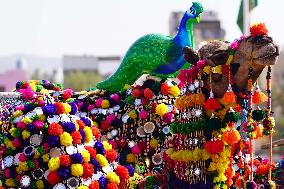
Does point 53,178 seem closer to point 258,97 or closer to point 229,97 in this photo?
point 229,97

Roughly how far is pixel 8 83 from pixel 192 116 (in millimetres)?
36127

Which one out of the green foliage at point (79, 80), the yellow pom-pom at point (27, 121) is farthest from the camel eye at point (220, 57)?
the green foliage at point (79, 80)

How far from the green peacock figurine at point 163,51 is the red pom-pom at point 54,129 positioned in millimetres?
1471

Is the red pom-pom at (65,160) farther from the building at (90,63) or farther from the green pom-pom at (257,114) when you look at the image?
the building at (90,63)

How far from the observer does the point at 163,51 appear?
5.87 m

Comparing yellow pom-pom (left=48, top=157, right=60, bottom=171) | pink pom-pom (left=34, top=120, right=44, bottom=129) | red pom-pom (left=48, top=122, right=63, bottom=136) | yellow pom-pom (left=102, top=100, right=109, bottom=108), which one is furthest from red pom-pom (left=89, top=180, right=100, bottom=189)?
yellow pom-pom (left=102, top=100, right=109, bottom=108)

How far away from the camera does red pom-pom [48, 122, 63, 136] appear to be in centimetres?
471

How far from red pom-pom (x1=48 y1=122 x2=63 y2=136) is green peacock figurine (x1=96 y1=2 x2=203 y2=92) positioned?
1471 millimetres

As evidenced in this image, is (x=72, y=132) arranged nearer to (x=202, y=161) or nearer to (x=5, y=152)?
(x=5, y=152)

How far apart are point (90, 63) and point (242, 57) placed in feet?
159

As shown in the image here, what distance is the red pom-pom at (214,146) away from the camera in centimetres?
424

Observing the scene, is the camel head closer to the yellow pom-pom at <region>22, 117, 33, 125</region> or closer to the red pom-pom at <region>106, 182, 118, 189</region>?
the red pom-pom at <region>106, 182, 118, 189</region>

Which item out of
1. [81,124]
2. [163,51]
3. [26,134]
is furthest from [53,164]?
[163,51]

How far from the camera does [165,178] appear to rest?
4582mm
